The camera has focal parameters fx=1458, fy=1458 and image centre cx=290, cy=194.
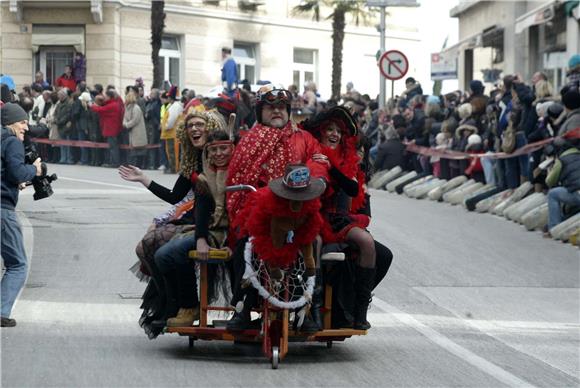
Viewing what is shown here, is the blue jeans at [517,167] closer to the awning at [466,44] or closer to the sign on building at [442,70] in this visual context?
the sign on building at [442,70]

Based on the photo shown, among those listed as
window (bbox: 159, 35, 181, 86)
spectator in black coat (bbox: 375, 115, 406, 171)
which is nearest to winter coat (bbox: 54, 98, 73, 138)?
spectator in black coat (bbox: 375, 115, 406, 171)

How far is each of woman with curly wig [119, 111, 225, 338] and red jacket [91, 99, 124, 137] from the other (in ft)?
85.1

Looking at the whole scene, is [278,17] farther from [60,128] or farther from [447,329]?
[447,329]

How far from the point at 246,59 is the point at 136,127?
2122cm

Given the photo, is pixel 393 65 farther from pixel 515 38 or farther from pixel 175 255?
pixel 175 255

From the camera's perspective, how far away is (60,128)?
3875 cm

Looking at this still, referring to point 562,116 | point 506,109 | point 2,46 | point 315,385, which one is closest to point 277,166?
point 315,385

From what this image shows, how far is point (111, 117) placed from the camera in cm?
3678

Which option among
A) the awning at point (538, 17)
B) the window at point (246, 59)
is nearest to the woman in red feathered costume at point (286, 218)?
the awning at point (538, 17)

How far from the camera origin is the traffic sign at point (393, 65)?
33.4 meters

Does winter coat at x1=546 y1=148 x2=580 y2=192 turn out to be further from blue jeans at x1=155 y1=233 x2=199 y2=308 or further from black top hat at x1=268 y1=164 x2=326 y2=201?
black top hat at x1=268 y1=164 x2=326 y2=201

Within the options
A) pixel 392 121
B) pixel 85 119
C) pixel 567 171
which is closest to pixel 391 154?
pixel 392 121

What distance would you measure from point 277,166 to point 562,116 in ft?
35.9

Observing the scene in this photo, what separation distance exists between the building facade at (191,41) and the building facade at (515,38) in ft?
23.8
